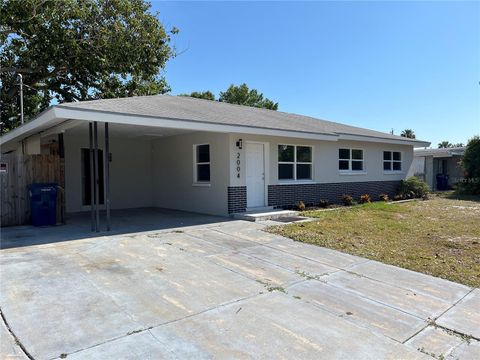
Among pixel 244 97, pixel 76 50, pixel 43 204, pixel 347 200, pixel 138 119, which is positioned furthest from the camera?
pixel 244 97

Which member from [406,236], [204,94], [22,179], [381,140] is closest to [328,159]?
[381,140]

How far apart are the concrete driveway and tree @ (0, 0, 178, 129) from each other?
14.6 meters

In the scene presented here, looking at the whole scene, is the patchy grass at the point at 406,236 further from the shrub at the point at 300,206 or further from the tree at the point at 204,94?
the tree at the point at 204,94

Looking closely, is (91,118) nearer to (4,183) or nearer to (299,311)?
(4,183)

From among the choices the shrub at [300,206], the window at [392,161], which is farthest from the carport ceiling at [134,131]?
the window at [392,161]

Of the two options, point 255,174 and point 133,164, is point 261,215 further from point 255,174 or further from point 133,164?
point 133,164

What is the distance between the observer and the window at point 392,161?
18672 mm

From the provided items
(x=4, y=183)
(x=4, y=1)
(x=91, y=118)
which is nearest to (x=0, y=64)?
(x=4, y=1)

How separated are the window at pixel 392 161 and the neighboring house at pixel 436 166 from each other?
332 inches

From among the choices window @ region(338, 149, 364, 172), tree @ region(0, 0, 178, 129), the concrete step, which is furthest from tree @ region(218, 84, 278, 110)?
the concrete step

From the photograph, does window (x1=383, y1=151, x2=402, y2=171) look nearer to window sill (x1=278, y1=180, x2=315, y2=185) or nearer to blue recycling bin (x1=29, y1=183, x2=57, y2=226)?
window sill (x1=278, y1=180, x2=315, y2=185)

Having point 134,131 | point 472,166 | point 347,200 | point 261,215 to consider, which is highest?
point 134,131

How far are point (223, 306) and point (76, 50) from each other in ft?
59.7

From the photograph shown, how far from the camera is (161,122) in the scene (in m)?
9.15
